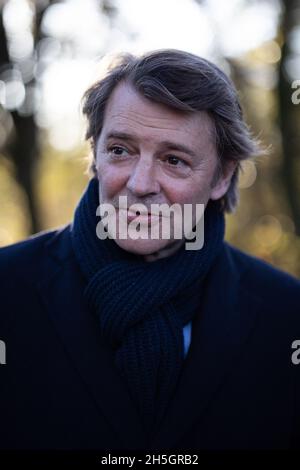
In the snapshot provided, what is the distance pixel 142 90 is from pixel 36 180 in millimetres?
8559

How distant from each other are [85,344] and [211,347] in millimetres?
639

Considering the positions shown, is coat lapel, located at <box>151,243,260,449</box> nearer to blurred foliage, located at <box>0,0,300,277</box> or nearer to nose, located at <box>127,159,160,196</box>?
nose, located at <box>127,159,160,196</box>

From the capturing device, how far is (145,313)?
2301 millimetres

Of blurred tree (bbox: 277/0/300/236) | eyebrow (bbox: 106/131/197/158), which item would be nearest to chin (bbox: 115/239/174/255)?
eyebrow (bbox: 106/131/197/158)

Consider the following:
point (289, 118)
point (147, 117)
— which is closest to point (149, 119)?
point (147, 117)

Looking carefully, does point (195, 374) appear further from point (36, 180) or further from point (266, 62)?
point (36, 180)

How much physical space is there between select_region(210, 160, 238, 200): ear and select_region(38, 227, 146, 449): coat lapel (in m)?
0.85

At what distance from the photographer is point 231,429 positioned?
243cm

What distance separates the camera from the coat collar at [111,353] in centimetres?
228

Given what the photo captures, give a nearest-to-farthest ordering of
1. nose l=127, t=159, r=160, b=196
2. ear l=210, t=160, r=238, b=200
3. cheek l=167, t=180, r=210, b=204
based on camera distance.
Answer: nose l=127, t=159, r=160, b=196 < cheek l=167, t=180, r=210, b=204 < ear l=210, t=160, r=238, b=200

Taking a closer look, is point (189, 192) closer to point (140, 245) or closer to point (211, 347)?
point (140, 245)

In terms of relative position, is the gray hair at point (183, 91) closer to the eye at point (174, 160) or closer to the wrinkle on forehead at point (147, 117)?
the wrinkle on forehead at point (147, 117)

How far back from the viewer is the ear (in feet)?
8.88

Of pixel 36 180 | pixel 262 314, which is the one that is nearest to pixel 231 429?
pixel 262 314
